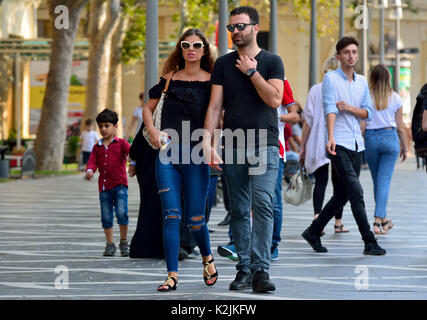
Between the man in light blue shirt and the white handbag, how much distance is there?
506 millimetres

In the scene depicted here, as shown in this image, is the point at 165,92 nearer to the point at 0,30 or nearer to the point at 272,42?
the point at 272,42

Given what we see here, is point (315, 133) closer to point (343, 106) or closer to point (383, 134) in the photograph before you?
point (383, 134)

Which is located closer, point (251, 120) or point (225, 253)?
point (251, 120)

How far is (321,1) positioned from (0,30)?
40.1 feet

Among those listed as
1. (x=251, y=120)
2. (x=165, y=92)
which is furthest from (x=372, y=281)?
(x=165, y=92)

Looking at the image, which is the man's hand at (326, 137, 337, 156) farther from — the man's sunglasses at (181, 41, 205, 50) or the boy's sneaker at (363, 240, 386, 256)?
the man's sunglasses at (181, 41, 205, 50)

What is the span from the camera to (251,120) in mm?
7754

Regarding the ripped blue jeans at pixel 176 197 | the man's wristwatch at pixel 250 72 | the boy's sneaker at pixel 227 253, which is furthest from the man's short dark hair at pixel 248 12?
the boy's sneaker at pixel 227 253

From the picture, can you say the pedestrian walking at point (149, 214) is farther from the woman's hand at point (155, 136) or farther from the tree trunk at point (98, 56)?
the tree trunk at point (98, 56)

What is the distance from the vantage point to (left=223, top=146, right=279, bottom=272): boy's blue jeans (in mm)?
7781

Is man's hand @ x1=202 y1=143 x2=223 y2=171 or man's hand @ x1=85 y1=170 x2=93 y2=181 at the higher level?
man's hand @ x1=202 y1=143 x2=223 y2=171

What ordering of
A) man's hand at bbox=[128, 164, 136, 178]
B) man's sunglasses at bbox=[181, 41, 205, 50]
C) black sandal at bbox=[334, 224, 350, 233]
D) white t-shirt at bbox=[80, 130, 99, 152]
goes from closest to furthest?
man's sunglasses at bbox=[181, 41, 205, 50]
man's hand at bbox=[128, 164, 136, 178]
black sandal at bbox=[334, 224, 350, 233]
white t-shirt at bbox=[80, 130, 99, 152]

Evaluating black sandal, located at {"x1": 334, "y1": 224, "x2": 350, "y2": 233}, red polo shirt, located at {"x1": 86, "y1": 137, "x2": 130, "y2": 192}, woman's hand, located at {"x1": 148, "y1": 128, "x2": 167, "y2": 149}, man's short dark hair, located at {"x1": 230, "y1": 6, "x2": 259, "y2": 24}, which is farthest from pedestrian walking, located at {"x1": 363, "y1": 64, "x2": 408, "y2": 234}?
woman's hand, located at {"x1": 148, "y1": 128, "x2": 167, "y2": 149}
